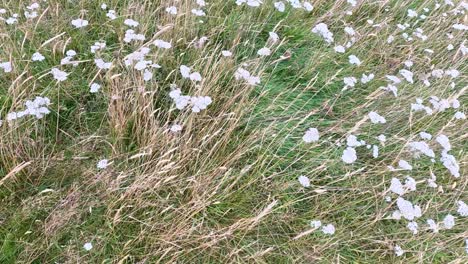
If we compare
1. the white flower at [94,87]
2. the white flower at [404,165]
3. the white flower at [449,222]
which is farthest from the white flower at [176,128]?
the white flower at [449,222]

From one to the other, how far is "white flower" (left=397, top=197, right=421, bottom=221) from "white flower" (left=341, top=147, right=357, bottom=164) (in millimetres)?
312

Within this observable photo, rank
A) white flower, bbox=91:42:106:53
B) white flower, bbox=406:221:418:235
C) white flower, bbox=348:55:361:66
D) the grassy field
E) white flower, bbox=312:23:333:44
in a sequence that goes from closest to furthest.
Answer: the grassy field < white flower, bbox=406:221:418:235 < white flower, bbox=91:42:106:53 < white flower, bbox=348:55:361:66 < white flower, bbox=312:23:333:44

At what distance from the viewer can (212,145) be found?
253cm

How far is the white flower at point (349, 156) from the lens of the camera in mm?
2441

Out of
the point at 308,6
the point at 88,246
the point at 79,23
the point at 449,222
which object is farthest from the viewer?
the point at 308,6

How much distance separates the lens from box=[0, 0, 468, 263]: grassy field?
7.26 feet

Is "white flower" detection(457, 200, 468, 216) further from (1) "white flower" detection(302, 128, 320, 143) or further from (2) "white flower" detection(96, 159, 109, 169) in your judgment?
(2) "white flower" detection(96, 159, 109, 169)

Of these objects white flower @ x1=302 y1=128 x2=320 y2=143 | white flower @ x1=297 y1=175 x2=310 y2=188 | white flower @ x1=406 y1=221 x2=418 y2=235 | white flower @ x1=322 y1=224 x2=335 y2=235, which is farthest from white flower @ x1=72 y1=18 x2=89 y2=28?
white flower @ x1=406 y1=221 x2=418 y2=235

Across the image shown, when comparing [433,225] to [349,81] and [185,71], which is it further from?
[185,71]

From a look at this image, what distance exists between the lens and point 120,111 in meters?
2.46

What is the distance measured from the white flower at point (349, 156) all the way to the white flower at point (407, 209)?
1.02 feet

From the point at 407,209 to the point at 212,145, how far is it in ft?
3.57

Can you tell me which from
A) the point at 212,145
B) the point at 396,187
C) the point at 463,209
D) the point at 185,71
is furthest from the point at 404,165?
the point at 185,71

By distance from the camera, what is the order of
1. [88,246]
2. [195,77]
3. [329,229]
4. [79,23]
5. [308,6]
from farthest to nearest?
[308,6] → [79,23] → [195,77] → [329,229] → [88,246]
